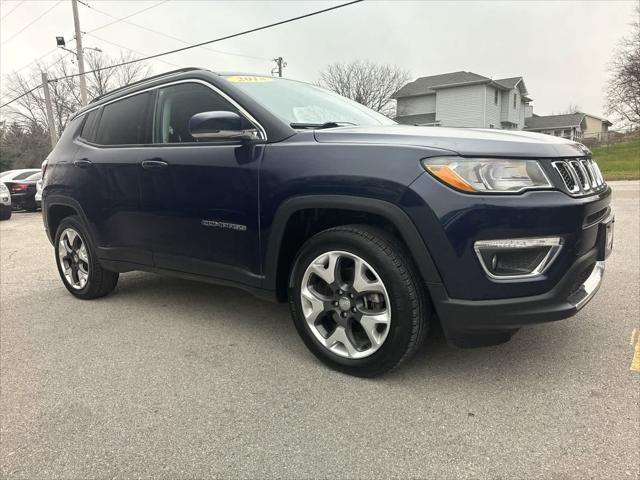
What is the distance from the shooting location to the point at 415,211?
7.57 feet

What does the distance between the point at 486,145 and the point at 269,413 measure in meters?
1.70

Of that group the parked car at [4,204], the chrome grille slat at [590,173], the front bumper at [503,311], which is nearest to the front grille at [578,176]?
the chrome grille slat at [590,173]

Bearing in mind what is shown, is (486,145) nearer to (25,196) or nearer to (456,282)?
(456,282)

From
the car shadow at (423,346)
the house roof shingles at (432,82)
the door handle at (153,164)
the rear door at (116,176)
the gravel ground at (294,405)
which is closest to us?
the gravel ground at (294,405)

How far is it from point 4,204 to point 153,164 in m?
12.1

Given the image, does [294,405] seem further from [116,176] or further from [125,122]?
[125,122]

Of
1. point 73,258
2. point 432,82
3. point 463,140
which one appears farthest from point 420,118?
point 463,140

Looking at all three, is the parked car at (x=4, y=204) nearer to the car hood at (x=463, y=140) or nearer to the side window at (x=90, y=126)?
the side window at (x=90, y=126)

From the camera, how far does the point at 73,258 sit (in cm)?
451

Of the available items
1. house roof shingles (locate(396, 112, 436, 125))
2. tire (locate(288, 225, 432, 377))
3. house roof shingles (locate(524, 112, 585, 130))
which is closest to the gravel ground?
tire (locate(288, 225, 432, 377))

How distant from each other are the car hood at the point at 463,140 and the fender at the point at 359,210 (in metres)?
0.32

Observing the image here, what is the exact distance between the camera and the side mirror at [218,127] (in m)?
2.82

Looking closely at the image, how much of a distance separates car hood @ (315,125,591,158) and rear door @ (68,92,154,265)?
5.57 feet

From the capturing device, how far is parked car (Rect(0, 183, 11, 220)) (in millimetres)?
12982
